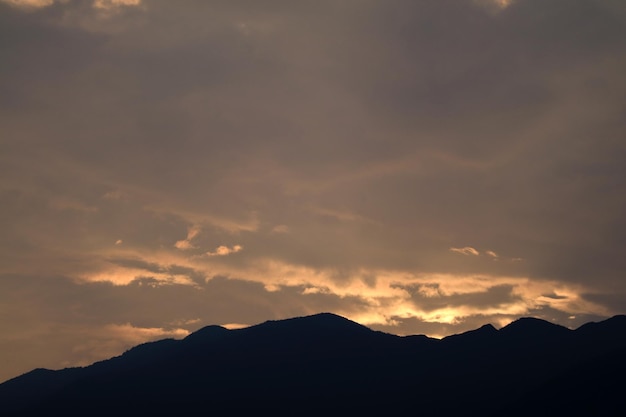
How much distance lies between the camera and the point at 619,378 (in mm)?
199875

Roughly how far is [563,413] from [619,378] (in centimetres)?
1820

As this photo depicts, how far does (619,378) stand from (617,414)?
14.8 meters

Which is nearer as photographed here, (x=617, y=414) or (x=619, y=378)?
(x=617, y=414)

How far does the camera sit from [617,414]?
18775 cm

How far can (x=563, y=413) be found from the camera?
199500mm

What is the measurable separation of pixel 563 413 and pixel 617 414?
616 inches
